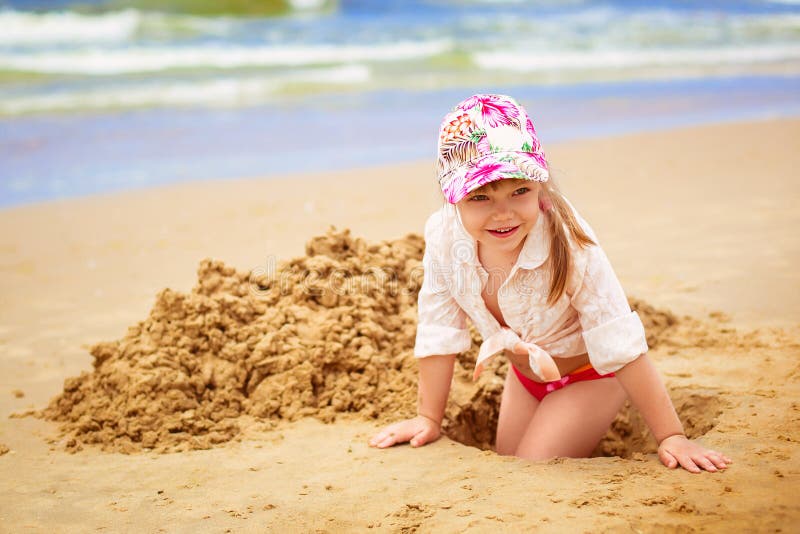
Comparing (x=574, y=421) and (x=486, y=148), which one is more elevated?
(x=486, y=148)

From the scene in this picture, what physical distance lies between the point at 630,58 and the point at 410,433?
1381cm

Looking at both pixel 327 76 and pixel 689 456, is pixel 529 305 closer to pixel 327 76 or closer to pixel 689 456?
pixel 689 456

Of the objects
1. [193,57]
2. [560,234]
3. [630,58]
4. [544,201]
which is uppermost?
[193,57]

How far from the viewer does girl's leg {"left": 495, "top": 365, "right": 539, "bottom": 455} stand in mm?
3016

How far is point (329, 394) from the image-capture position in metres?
3.17

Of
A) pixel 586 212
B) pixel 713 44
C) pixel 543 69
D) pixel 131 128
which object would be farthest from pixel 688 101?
pixel 713 44

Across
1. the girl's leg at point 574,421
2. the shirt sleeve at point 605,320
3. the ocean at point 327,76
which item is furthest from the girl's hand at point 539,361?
the ocean at point 327,76

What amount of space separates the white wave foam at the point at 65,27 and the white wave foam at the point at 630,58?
7471 millimetres

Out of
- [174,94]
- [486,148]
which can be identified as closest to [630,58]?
[174,94]

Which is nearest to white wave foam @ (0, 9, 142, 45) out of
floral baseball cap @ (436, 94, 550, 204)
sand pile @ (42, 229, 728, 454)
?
sand pile @ (42, 229, 728, 454)

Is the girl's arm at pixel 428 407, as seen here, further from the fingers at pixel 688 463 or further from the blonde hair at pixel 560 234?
the fingers at pixel 688 463

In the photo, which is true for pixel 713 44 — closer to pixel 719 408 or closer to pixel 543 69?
pixel 543 69

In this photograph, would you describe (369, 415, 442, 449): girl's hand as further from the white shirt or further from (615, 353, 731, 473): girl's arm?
(615, 353, 731, 473): girl's arm

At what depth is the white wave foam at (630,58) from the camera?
14.4 meters
